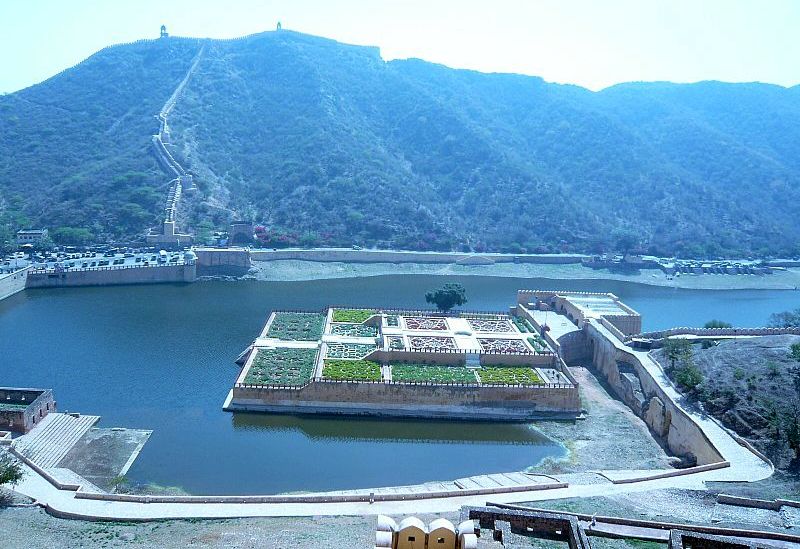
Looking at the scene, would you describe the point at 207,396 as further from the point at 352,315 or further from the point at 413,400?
the point at 352,315

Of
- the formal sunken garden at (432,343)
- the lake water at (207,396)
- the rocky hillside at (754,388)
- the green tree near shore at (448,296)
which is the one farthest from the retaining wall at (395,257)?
the rocky hillside at (754,388)

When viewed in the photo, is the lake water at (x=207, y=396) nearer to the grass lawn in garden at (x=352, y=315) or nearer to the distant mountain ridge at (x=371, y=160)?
the grass lawn in garden at (x=352, y=315)

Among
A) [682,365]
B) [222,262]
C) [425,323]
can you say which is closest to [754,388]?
[682,365]

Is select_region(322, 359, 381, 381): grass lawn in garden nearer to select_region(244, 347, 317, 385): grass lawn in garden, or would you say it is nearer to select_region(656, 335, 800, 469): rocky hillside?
select_region(244, 347, 317, 385): grass lawn in garden

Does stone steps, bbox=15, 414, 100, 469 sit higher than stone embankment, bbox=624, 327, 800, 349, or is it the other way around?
stone embankment, bbox=624, 327, 800, 349

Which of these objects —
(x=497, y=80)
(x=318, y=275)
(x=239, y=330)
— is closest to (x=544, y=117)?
(x=497, y=80)

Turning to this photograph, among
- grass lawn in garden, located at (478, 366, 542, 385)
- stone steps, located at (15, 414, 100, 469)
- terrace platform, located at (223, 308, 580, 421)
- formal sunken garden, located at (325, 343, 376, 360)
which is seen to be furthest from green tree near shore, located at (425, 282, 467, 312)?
stone steps, located at (15, 414, 100, 469)
